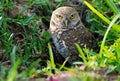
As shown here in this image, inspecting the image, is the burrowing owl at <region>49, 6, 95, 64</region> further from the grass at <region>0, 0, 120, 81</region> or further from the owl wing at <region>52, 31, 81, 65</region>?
the grass at <region>0, 0, 120, 81</region>

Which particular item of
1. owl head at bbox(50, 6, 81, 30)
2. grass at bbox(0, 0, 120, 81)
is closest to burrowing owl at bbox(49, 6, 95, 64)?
owl head at bbox(50, 6, 81, 30)

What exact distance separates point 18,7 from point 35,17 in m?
0.33

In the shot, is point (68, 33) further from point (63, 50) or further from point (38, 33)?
point (38, 33)

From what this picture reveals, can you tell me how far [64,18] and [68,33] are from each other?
0.75ft

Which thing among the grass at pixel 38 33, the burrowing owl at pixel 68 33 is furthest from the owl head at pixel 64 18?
the grass at pixel 38 33

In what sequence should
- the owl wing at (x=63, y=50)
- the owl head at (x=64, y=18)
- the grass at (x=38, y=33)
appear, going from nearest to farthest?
1. the grass at (x=38, y=33)
2. the owl wing at (x=63, y=50)
3. the owl head at (x=64, y=18)

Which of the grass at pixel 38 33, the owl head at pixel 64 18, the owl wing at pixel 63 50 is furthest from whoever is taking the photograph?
the owl head at pixel 64 18

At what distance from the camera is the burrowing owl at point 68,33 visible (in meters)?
6.16

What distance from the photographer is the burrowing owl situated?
6.16m

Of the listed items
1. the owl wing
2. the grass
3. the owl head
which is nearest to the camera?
the grass

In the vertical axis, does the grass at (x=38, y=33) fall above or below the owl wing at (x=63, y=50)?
above

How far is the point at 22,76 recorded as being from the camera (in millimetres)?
3402

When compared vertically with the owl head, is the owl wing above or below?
below

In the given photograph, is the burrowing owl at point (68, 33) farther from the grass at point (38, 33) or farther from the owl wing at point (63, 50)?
the grass at point (38, 33)
